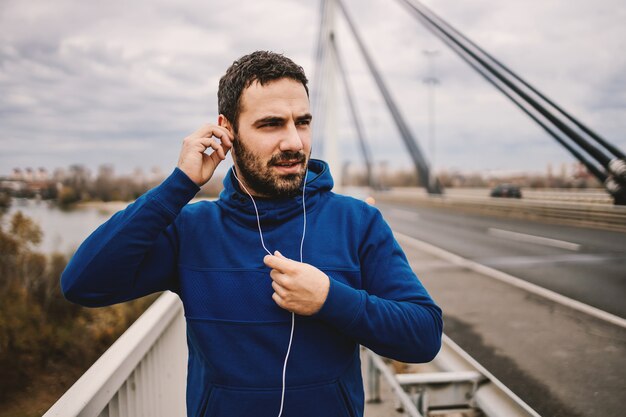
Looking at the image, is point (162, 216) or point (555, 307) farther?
point (555, 307)

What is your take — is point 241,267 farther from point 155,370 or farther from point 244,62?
point 155,370

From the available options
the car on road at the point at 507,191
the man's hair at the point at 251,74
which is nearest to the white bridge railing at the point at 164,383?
the man's hair at the point at 251,74

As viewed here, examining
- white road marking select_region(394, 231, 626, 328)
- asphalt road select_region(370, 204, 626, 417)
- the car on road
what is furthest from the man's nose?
the car on road

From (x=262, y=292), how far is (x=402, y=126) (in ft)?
68.2

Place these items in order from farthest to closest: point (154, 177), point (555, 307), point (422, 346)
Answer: point (154, 177) → point (555, 307) → point (422, 346)

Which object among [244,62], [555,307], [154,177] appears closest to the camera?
→ [244,62]

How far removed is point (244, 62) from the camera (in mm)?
1329

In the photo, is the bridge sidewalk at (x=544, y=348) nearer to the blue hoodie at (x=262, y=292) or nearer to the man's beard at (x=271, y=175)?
the blue hoodie at (x=262, y=292)

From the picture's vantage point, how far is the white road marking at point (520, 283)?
2.06 m

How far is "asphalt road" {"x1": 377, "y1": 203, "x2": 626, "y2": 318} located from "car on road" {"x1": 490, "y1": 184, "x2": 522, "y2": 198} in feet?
46.0

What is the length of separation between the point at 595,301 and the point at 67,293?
100 inches

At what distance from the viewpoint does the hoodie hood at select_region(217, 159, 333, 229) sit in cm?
134

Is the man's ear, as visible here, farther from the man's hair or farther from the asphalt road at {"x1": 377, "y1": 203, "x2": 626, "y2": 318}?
the asphalt road at {"x1": 377, "y1": 203, "x2": 626, "y2": 318}

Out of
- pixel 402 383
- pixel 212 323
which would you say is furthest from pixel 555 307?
pixel 212 323
